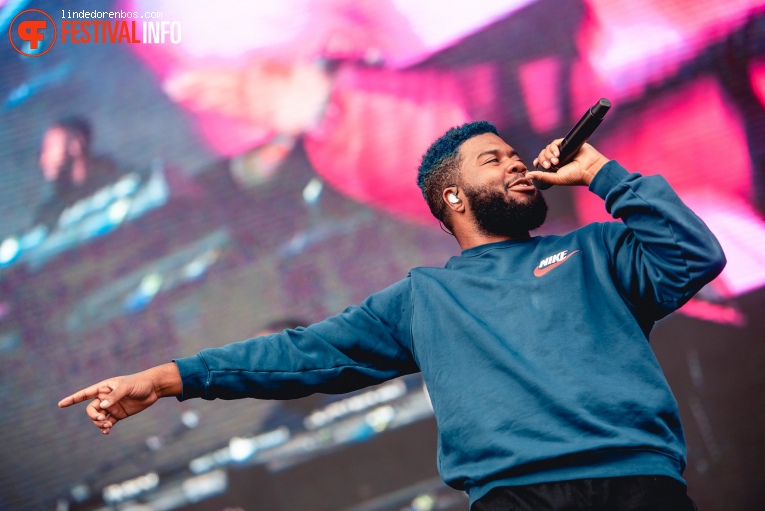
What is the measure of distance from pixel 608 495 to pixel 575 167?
2.20 ft

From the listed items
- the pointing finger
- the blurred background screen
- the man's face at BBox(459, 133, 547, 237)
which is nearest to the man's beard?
the man's face at BBox(459, 133, 547, 237)

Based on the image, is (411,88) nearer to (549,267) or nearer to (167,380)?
(549,267)

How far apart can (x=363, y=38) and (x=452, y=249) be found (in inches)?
40.7

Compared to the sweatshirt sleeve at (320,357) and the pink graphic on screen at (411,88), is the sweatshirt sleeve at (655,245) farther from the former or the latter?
the pink graphic on screen at (411,88)

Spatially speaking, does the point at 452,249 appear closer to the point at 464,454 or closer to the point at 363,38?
the point at 363,38

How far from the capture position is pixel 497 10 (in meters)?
3.44

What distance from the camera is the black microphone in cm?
151

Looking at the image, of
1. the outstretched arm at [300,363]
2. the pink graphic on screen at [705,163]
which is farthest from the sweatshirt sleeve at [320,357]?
the pink graphic on screen at [705,163]

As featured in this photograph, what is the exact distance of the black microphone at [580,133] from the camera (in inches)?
59.4

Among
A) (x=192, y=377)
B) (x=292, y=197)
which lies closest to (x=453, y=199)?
(x=192, y=377)

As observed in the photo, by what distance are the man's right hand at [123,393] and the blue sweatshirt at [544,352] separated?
0.14ft

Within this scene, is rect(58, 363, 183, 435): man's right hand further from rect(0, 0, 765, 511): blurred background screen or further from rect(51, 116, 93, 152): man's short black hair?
rect(51, 116, 93, 152): man's short black hair

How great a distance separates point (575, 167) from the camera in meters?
1.62

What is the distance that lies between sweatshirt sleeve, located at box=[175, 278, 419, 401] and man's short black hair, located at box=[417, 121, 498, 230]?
27 cm
